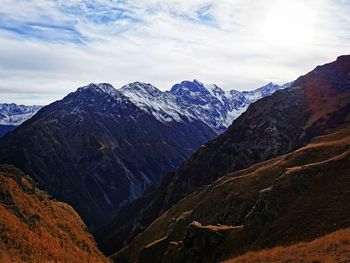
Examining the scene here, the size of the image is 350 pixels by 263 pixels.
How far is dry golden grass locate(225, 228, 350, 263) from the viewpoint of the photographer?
33.8 meters

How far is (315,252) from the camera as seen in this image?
36281mm

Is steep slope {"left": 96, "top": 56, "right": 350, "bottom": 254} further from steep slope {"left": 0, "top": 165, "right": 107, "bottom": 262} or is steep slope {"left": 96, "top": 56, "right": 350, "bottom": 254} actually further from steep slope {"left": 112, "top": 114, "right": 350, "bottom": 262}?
steep slope {"left": 0, "top": 165, "right": 107, "bottom": 262}

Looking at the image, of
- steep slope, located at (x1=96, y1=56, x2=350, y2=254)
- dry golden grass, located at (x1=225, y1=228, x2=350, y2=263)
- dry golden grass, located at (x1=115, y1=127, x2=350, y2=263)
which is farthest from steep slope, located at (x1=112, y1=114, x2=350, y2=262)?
steep slope, located at (x1=96, y1=56, x2=350, y2=254)

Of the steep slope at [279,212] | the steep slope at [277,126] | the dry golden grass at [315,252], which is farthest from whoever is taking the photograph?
the steep slope at [277,126]

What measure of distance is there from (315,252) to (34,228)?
1004 inches

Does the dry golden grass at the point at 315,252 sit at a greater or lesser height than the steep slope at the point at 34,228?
lesser

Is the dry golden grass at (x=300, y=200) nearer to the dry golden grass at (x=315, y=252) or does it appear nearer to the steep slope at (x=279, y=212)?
the steep slope at (x=279, y=212)

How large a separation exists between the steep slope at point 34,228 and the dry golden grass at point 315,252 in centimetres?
1707

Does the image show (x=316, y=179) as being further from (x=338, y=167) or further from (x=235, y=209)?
(x=235, y=209)

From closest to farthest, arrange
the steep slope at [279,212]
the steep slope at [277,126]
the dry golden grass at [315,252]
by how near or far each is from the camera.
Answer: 1. the dry golden grass at [315,252]
2. the steep slope at [279,212]
3. the steep slope at [277,126]

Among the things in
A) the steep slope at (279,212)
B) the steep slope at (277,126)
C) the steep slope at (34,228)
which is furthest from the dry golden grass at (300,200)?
the steep slope at (277,126)

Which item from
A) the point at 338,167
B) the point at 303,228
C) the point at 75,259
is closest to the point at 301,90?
the point at 338,167

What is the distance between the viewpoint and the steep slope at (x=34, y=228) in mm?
34969

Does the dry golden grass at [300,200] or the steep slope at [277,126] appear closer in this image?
the dry golden grass at [300,200]
